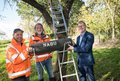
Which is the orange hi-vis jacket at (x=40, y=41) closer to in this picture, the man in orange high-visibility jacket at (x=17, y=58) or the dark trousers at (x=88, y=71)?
the dark trousers at (x=88, y=71)

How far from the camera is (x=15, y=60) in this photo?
6.88 meters

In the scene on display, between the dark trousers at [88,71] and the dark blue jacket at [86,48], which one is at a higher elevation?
the dark blue jacket at [86,48]

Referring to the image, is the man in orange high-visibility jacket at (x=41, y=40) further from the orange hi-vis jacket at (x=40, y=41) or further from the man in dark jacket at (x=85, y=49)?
the man in dark jacket at (x=85, y=49)

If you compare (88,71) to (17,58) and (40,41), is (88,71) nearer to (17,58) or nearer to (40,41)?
(40,41)

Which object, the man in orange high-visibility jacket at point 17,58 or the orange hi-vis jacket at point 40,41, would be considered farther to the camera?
the orange hi-vis jacket at point 40,41

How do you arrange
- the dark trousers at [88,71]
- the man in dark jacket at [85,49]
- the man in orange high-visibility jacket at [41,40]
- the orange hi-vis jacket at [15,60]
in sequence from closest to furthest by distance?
the orange hi-vis jacket at [15,60], the man in dark jacket at [85,49], the dark trousers at [88,71], the man in orange high-visibility jacket at [41,40]

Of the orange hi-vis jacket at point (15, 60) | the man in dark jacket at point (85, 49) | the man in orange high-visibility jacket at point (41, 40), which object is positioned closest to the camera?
the orange hi-vis jacket at point (15, 60)

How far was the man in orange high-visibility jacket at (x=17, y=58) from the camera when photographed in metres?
6.87

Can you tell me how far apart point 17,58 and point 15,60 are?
0.22 ft

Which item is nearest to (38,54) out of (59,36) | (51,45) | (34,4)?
(51,45)

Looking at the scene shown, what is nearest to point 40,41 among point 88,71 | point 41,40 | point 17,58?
point 41,40

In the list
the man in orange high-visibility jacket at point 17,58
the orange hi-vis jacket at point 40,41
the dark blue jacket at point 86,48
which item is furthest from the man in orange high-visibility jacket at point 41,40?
the man in orange high-visibility jacket at point 17,58

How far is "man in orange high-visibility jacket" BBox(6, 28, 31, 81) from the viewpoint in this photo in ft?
22.5

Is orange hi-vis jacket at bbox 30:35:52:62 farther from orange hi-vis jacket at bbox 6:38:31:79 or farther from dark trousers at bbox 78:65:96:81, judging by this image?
orange hi-vis jacket at bbox 6:38:31:79
